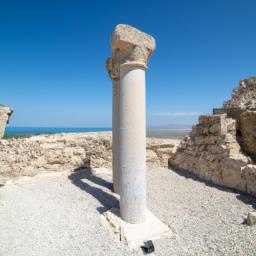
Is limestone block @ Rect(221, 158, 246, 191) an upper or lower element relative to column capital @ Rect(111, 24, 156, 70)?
lower

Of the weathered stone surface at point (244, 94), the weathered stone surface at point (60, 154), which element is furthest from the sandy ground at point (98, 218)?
the weathered stone surface at point (244, 94)

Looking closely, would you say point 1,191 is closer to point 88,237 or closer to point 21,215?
point 21,215

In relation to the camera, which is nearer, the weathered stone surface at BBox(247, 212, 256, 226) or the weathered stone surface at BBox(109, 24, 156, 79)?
the weathered stone surface at BBox(247, 212, 256, 226)

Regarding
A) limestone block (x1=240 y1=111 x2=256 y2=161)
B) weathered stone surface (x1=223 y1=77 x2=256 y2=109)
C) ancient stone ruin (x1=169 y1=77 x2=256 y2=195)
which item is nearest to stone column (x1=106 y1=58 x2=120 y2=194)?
ancient stone ruin (x1=169 y1=77 x2=256 y2=195)

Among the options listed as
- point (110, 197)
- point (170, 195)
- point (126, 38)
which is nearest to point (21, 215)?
point (110, 197)

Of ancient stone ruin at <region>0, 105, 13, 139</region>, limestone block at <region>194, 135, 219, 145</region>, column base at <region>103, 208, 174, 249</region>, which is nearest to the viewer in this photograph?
column base at <region>103, 208, 174, 249</region>

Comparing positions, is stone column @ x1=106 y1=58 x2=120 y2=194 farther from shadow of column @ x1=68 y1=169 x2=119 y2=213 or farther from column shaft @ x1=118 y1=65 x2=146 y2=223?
column shaft @ x1=118 y1=65 x2=146 y2=223

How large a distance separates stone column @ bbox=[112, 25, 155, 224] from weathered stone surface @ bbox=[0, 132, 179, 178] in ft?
15.0

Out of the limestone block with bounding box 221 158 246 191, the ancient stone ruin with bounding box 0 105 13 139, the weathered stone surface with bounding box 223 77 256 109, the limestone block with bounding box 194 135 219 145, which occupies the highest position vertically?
the weathered stone surface with bounding box 223 77 256 109

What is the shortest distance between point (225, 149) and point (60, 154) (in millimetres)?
6684

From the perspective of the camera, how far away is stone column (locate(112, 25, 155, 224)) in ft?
14.9

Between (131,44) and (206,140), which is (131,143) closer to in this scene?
(131,44)

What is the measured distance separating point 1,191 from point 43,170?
1956 millimetres

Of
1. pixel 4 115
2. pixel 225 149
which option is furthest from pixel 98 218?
pixel 4 115
